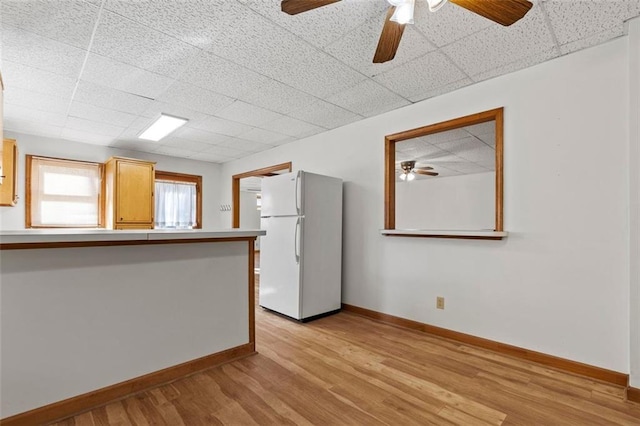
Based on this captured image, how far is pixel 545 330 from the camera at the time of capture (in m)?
2.37

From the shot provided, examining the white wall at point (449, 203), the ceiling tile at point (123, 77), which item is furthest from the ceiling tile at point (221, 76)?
the white wall at point (449, 203)

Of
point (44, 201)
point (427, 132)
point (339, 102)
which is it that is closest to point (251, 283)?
point (339, 102)

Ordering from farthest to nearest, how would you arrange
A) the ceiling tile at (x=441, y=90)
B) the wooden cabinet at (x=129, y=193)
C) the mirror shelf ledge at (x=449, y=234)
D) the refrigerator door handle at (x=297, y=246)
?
the wooden cabinet at (x=129, y=193) < the refrigerator door handle at (x=297, y=246) < the ceiling tile at (x=441, y=90) < the mirror shelf ledge at (x=449, y=234)

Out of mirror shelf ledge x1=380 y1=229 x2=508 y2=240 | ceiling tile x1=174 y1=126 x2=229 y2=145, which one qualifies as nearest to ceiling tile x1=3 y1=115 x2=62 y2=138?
ceiling tile x1=174 y1=126 x2=229 y2=145

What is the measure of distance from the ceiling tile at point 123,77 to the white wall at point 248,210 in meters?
7.37

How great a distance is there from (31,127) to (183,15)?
355cm

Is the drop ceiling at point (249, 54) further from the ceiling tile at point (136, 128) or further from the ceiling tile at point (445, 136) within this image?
the ceiling tile at point (445, 136)

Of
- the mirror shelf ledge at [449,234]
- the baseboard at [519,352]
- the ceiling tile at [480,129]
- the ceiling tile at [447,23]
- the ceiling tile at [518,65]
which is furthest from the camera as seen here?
the ceiling tile at [480,129]

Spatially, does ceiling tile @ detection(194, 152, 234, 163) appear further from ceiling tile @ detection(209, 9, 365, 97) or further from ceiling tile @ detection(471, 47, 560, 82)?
ceiling tile @ detection(471, 47, 560, 82)

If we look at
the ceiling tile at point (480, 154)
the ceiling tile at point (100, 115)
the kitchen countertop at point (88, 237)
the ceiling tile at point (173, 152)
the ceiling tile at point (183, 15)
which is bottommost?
the kitchen countertop at point (88, 237)

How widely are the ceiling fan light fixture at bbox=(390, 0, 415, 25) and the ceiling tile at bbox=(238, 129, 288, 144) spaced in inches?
109

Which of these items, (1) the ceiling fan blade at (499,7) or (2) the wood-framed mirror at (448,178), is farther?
(2) the wood-framed mirror at (448,178)

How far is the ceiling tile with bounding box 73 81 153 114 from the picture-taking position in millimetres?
2834

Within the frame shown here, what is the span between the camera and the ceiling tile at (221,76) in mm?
2404
